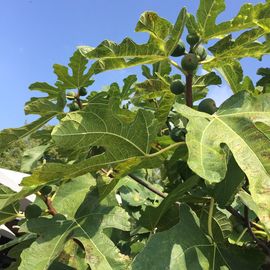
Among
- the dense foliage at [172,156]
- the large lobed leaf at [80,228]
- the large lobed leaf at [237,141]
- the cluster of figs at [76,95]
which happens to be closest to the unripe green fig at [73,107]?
the cluster of figs at [76,95]

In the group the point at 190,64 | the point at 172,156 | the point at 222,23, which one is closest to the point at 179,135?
the point at 172,156

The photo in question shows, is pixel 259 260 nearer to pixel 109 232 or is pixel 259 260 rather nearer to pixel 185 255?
pixel 185 255

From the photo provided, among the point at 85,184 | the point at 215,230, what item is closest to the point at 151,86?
the point at 85,184

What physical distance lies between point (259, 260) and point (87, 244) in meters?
0.44

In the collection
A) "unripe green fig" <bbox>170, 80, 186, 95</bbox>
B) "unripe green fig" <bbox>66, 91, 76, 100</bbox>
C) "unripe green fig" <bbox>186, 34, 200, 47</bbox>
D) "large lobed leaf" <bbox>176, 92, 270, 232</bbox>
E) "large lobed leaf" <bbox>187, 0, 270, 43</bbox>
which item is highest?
"large lobed leaf" <bbox>187, 0, 270, 43</bbox>

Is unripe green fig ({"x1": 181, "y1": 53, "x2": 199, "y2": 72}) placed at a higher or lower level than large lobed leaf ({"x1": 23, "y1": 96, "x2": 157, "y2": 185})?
higher

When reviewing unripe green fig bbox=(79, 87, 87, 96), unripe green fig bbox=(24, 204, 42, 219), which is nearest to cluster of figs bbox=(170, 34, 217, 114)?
unripe green fig bbox=(79, 87, 87, 96)

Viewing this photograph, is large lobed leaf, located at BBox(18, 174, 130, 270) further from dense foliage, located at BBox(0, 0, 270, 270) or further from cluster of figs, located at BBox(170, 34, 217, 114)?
cluster of figs, located at BBox(170, 34, 217, 114)

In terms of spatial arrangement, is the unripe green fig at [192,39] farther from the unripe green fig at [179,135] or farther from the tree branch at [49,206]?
the tree branch at [49,206]

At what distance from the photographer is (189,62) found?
3.91ft

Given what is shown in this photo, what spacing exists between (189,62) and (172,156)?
245mm

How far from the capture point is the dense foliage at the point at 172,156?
1.03 meters

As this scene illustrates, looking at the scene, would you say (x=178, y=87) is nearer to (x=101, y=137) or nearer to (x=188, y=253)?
(x=101, y=137)

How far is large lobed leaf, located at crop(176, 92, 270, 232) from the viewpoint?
0.94 metres
